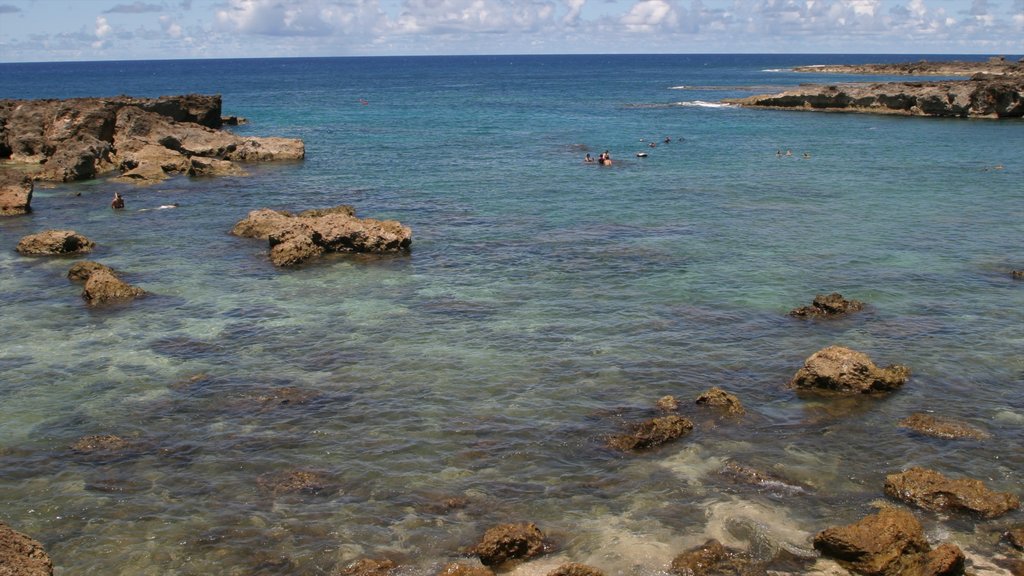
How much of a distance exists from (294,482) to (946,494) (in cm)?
1255

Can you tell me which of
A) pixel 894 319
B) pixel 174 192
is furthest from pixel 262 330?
pixel 174 192

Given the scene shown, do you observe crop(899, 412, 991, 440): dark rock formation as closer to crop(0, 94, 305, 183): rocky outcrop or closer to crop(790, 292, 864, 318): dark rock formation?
crop(790, 292, 864, 318): dark rock formation

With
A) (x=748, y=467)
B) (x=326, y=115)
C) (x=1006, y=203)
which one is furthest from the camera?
(x=326, y=115)

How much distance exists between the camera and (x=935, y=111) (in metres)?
85.0

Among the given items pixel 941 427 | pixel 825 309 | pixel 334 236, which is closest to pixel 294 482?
pixel 941 427

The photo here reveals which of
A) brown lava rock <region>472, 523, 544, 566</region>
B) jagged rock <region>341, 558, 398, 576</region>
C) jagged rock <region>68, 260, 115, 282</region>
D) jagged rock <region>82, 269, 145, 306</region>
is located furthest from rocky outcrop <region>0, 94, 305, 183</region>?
brown lava rock <region>472, 523, 544, 566</region>

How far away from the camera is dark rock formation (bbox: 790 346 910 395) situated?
20047 millimetres

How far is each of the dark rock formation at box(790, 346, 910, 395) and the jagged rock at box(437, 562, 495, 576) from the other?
1063cm

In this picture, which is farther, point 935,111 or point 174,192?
point 935,111

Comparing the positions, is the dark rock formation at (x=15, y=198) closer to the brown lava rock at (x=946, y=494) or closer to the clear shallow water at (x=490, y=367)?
the clear shallow water at (x=490, y=367)

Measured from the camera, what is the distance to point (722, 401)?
1927 centimetres

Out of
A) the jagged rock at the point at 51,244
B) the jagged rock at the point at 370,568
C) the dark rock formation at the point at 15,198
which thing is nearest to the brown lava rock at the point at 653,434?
the jagged rock at the point at 370,568

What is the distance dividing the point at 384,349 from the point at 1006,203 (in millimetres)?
35360

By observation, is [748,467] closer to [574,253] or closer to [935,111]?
[574,253]
